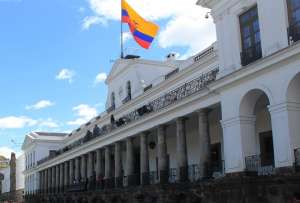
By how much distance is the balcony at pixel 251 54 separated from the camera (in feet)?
62.5

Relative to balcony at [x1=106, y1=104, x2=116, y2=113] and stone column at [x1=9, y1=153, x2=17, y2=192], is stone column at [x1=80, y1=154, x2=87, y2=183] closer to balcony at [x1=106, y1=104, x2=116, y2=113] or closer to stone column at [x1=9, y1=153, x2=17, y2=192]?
balcony at [x1=106, y1=104, x2=116, y2=113]

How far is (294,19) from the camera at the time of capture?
17391mm

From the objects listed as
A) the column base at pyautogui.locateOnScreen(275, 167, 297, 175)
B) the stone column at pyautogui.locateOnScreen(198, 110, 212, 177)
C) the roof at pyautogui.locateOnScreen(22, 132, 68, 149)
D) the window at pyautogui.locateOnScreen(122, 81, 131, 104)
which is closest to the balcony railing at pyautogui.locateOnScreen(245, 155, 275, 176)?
the column base at pyautogui.locateOnScreen(275, 167, 297, 175)

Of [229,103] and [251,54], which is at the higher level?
[251,54]

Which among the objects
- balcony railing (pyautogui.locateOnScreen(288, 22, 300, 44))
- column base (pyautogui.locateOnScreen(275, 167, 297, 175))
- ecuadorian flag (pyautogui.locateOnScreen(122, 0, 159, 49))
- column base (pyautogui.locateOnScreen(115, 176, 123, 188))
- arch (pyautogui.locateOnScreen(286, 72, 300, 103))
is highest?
ecuadorian flag (pyautogui.locateOnScreen(122, 0, 159, 49))

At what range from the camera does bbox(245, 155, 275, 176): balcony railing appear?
1892 centimetres

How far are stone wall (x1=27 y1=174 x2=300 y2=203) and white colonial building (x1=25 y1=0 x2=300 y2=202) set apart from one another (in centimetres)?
60

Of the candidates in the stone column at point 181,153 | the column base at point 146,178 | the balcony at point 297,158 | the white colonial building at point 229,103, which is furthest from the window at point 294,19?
the column base at point 146,178

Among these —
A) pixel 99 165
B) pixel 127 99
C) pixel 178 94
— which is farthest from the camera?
pixel 99 165

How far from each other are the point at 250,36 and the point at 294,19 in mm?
2668

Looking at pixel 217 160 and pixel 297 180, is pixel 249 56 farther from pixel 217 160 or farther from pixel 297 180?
pixel 217 160

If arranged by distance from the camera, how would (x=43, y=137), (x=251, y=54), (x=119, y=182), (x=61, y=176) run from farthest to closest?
(x=43, y=137) < (x=61, y=176) < (x=119, y=182) < (x=251, y=54)

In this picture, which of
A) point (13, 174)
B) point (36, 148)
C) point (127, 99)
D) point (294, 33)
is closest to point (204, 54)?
point (294, 33)

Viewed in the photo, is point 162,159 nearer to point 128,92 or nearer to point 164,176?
point 164,176
